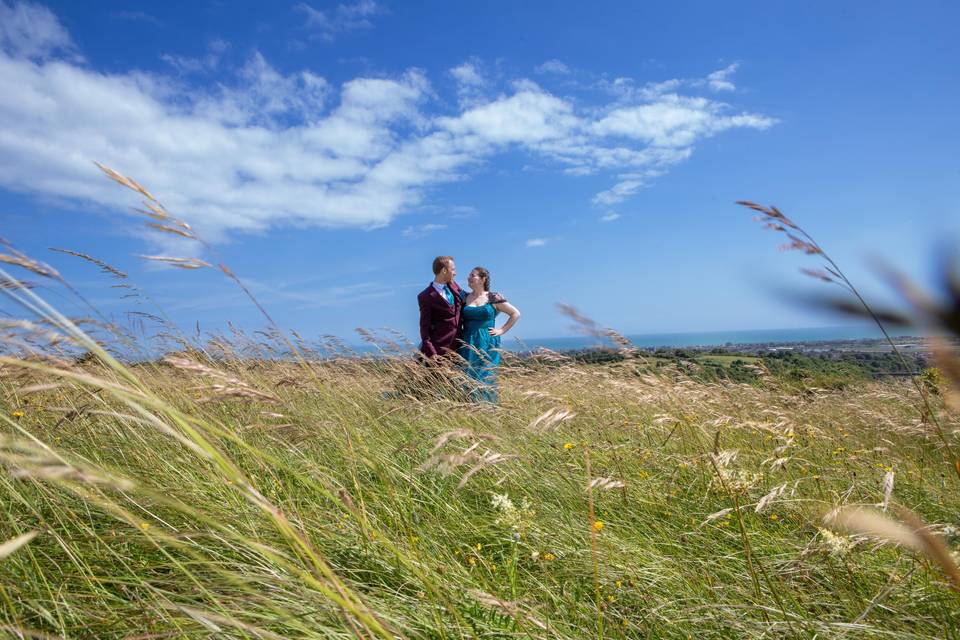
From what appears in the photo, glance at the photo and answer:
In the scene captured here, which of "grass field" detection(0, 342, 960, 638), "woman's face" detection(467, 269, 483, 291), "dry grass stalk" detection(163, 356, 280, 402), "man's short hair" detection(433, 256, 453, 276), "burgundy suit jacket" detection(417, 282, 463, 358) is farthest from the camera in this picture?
"woman's face" detection(467, 269, 483, 291)

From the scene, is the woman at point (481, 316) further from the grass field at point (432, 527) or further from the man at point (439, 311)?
the grass field at point (432, 527)

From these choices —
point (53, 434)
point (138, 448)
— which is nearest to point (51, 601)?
point (138, 448)

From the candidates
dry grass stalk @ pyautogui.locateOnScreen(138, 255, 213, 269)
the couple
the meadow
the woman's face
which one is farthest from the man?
dry grass stalk @ pyautogui.locateOnScreen(138, 255, 213, 269)

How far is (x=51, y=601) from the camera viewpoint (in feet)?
5.35

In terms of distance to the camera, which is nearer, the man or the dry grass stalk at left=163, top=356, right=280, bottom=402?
the dry grass stalk at left=163, top=356, right=280, bottom=402

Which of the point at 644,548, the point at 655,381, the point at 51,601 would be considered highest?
the point at 655,381

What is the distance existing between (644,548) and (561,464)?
0.73 meters

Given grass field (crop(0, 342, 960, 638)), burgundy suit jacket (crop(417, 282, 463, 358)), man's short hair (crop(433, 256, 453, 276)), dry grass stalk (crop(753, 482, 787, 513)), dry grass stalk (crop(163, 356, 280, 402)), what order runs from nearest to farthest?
dry grass stalk (crop(163, 356, 280, 402)) → grass field (crop(0, 342, 960, 638)) → dry grass stalk (crop(753, 482, 787, 513)) → burgundy suit jacket (crop(417, 282, 463, 358)) → man's short hair (crop(433, 256, 453, 276))

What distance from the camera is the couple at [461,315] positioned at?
6594 millimetres

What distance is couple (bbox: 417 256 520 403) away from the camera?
6594 millimetres

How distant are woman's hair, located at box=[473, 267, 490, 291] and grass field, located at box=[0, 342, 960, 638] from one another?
11.0 ft

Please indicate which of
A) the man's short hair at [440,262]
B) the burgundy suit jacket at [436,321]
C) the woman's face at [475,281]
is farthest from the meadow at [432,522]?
the woman's face at [475,281]

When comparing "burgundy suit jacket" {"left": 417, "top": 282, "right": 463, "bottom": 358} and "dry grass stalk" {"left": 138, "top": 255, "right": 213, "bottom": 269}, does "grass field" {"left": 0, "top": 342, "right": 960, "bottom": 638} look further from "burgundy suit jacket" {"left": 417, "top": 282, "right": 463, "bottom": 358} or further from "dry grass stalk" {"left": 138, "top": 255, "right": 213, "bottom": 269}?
"burgundy suit jacket" {"left": 417, "top": 282, "right": 463, "bottom": 358}

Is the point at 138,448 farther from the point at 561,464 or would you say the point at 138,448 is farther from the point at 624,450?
the point at 624,450
